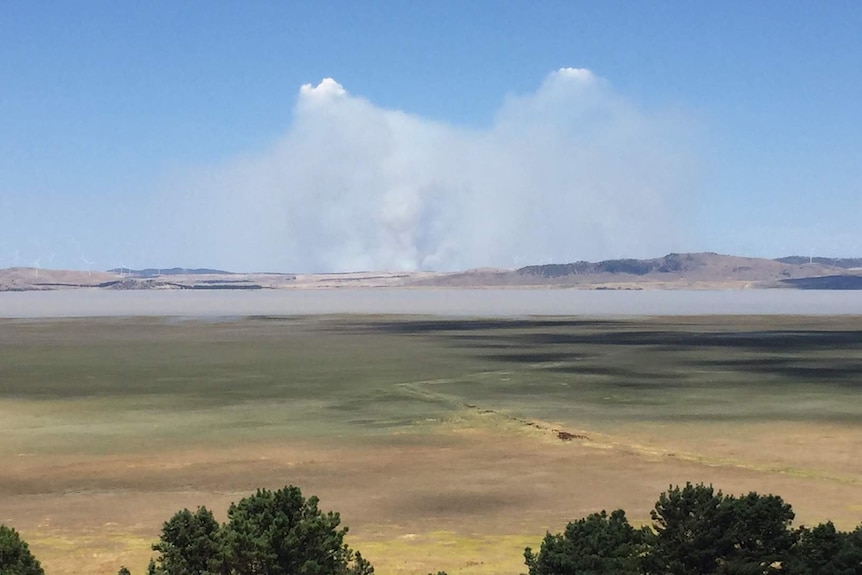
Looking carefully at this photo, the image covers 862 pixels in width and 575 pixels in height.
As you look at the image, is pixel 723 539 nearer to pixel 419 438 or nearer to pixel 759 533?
pixel 759 533

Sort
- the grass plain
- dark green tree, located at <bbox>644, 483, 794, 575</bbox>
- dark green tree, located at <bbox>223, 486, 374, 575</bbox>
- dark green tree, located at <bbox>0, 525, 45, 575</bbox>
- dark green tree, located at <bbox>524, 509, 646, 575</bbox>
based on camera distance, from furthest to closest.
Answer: the grass plain < dark green tree, located at <bbox>644, 483, 794, 575</bbox> < dark green tree, located at <bbox>223, 486, 374, 575</bbox> < dark green tree, located at <bbox>0, 525, 45, 575</bbox> < dark green tree, located at <bbox>524, 509, 646, 575</bbox>

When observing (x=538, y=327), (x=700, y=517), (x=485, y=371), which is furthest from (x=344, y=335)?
A: (x=700, y=517)

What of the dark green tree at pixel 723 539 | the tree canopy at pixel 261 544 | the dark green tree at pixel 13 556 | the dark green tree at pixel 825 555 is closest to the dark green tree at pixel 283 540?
the tree canopy at pixel 261 544

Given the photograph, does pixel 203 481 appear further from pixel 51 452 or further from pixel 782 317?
pixel 782 317

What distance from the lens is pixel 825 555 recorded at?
18.3 metres

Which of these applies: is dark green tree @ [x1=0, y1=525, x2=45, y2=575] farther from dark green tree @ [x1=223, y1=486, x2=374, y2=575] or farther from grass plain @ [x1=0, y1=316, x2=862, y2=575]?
grass plain @ [x1=0, y1=316, x2=862, y2=575]

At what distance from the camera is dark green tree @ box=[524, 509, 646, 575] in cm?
1736

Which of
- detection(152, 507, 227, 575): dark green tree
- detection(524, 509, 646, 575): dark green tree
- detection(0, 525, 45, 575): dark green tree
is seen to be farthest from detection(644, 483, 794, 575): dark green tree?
detection(0, 525, 45, 575): dark green tree

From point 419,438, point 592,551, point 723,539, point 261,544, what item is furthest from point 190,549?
point 419,438

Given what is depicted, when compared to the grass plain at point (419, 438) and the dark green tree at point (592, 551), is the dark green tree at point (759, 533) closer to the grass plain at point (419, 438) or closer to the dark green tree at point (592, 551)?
the dark green tree at point (592, 551)

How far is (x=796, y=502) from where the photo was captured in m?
32.3

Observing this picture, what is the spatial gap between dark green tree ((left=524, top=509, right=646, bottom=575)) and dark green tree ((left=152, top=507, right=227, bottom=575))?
546cm

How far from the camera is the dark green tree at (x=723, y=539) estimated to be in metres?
18.6

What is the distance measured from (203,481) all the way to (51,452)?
938 cm
